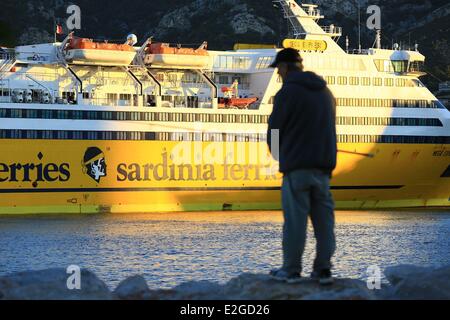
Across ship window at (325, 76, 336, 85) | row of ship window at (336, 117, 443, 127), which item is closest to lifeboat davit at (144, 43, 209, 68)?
ship window at (325, 76, 336, 85)

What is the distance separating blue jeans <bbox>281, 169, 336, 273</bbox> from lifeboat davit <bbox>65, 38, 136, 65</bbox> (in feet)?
127

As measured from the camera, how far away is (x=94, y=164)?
147ft

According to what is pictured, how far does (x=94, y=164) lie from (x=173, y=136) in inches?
150

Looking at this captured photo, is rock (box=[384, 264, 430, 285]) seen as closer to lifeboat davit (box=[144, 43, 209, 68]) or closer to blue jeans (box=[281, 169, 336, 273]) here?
blue jeans (box=[281, 169, 336, 273])

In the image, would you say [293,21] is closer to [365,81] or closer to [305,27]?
[305,27]

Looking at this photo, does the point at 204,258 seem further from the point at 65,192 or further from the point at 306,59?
the point at 306,59

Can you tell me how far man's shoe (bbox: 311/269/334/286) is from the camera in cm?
859

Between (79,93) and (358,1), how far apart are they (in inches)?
2570

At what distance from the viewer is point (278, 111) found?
894 centimetres

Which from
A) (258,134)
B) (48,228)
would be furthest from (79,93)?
(48,228)

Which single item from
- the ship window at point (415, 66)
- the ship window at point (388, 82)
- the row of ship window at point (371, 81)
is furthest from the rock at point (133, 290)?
the ship window at point (415, 66)

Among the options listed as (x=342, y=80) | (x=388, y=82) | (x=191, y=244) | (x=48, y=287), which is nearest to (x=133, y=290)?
(x=48, y=287)

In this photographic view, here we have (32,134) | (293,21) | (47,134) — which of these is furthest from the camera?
(293,21)

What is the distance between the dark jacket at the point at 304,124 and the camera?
8859mm
